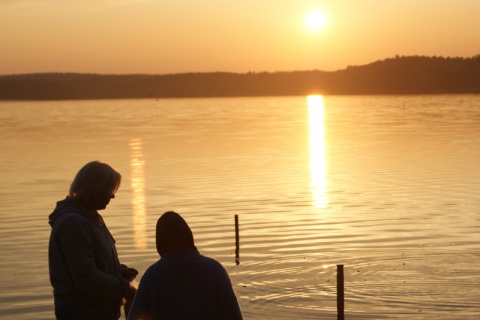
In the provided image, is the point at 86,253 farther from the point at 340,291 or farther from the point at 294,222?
the point at 294,222

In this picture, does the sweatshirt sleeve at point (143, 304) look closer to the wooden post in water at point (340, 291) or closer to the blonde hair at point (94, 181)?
the blonde hair at point (94, 181)

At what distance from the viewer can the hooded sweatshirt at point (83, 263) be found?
607 centimetres

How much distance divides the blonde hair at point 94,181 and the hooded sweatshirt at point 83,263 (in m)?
0.10

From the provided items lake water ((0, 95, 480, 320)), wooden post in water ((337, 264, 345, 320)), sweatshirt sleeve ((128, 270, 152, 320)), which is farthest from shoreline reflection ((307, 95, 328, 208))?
sweatshirt sleeve ((128, 270, 152, 320))

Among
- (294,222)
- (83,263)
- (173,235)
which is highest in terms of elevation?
(173,235)

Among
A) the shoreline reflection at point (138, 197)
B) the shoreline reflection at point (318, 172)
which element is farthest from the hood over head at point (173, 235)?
the shoreline reflection at point (318, 172)

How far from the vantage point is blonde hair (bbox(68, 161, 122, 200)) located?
6.06 m

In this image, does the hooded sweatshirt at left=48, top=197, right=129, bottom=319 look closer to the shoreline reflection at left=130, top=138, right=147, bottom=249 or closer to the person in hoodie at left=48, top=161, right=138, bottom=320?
the person in hoodie at left=48, top=161, right=138, bottom=320

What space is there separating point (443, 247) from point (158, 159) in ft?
112

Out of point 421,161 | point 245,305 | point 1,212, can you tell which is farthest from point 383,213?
point 421,161

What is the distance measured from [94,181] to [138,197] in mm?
30016

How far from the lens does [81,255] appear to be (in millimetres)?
6066

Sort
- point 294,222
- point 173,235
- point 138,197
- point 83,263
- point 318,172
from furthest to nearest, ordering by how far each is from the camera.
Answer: point 318,172 → point 138,197 → point 294,222 → point 83,263 → point 173,235

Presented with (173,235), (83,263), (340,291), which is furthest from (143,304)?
(340,291)
